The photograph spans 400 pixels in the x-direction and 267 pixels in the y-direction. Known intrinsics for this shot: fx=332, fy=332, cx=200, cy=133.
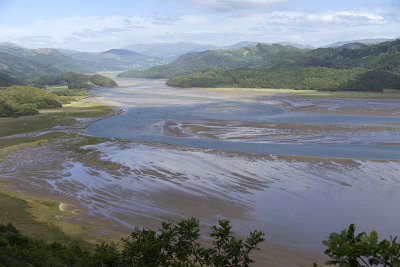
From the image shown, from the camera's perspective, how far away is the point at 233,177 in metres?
30.2

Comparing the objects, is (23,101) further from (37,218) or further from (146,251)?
(146,251)

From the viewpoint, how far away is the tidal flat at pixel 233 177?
21.1 metres

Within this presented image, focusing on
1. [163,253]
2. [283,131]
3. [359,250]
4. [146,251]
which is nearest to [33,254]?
[146,251]

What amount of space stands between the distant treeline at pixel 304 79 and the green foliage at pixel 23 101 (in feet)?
271

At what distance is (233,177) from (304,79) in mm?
122987

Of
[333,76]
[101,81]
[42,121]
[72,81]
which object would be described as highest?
[333,76]

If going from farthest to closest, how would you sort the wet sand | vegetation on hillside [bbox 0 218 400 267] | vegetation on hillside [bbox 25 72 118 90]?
vegetation on hillside [bbox 25 72 118 90] → the wet sand → vegetation on hillside [bbox 0 218 400 267]

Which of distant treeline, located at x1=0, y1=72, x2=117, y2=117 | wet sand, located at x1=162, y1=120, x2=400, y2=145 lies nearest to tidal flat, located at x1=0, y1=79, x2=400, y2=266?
wet sand, located at x1=162, y1=120, x2=400, y2=145

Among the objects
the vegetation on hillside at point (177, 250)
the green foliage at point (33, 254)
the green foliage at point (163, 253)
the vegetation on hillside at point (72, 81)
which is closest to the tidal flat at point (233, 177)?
the green foliage at point (33, 254)

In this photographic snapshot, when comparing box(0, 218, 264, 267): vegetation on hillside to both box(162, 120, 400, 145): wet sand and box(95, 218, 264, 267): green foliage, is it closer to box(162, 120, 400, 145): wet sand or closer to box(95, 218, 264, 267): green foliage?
box(95, 218, 264, 267): green foliage

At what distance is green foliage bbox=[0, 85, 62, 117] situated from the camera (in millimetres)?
73875

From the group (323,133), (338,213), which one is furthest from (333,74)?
(338,213)

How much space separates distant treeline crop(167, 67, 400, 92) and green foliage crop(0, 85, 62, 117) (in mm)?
82697

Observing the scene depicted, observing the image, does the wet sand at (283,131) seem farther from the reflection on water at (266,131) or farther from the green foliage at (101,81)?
the green foliage at (101,81)
